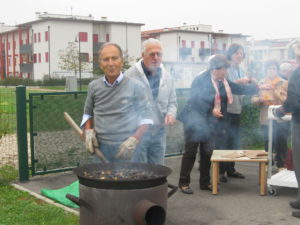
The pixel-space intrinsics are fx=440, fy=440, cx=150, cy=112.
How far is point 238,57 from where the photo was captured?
6613 mm

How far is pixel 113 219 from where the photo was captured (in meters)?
3.23

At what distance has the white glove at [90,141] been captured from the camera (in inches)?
150

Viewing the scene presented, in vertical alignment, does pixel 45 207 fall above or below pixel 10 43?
below

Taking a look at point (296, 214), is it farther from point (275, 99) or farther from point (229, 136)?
point (275, 99)

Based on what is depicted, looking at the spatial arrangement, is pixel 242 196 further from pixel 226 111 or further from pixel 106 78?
pixel 106 78

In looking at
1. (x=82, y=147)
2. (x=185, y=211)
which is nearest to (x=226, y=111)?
(x=185, y=211)

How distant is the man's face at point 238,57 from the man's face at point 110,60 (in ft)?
10.5

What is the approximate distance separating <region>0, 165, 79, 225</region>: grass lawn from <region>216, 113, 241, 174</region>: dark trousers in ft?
8.69

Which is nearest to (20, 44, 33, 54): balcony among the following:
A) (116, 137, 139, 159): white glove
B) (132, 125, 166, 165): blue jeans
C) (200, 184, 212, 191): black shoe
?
(200, 184, 212, 191): black shoe

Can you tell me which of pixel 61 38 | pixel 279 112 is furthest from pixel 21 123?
pixel 61 38

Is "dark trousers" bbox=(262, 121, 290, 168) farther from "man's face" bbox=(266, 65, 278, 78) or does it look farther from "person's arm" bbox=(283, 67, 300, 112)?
"person's arm" bbox=(283, 67, 300, 112)

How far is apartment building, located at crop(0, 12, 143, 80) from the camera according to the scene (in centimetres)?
5869

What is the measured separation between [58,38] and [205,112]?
55216 millimetres

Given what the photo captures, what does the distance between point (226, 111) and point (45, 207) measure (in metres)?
2.82
